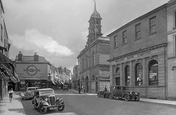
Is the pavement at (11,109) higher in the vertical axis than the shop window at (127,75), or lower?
lower

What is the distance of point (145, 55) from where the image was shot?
88.3 ft

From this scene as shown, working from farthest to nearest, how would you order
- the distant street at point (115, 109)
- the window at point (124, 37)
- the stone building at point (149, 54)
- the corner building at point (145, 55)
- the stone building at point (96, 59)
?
the stone building at point (96, 59) < the window at point (124, 37) < the corner building at point (145, 55) < the stone building at point (149, 54) < the distant street at point (115, 109)

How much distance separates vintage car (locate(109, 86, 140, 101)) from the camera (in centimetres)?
2293

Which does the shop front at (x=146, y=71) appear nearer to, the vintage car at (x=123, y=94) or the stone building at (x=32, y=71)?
the vintage car at (x=123, y=94)

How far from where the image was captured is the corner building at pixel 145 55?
24.1 m

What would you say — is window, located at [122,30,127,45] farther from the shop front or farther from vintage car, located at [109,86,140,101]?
vintage car, located at [109,86,140,101]

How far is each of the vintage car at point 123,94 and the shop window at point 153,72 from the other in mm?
3488

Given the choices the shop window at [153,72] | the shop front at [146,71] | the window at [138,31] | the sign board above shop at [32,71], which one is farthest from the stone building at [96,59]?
the shop window at [153,72]

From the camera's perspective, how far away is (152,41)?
26.1 metres

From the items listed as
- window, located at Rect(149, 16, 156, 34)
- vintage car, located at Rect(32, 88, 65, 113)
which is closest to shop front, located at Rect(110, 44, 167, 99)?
window, located at Rect(149, 16, 156, 34)

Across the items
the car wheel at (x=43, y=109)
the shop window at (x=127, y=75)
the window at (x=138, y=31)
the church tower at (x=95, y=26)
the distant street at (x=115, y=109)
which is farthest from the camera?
the church tower at (x=95, y=26)

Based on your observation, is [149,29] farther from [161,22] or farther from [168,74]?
[168,74]

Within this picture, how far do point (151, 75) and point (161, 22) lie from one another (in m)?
6.48

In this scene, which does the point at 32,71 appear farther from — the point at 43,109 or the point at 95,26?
the point at 43,109
